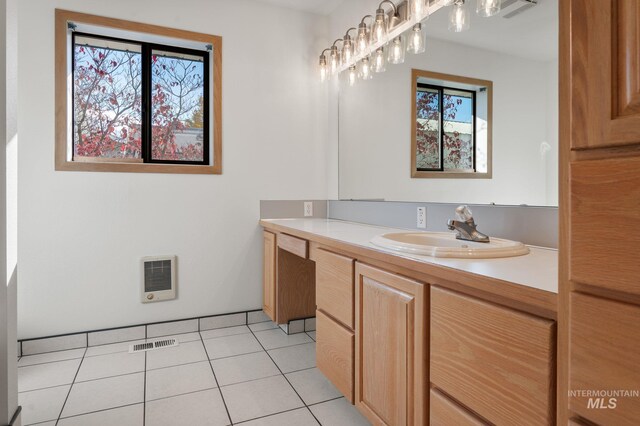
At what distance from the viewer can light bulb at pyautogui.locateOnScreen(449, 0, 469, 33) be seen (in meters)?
1.77

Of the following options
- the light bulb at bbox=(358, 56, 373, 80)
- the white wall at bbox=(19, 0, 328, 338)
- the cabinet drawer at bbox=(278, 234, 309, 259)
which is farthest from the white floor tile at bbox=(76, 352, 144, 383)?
the light bulb at bbox=(358, 56, 373, 80)

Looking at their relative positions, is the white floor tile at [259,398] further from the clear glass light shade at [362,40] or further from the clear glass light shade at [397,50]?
the clear glass light shade at [362,40]

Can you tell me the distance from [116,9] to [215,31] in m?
0.63

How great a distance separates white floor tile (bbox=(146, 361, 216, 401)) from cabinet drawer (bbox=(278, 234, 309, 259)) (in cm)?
81

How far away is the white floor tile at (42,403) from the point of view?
165 centimetres

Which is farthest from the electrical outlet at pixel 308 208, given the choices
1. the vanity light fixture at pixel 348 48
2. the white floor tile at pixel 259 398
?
the white floor tile at pixel 259 398

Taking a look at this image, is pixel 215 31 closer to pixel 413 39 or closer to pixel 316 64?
pixel 316 64

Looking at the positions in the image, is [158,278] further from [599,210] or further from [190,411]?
[599,210]

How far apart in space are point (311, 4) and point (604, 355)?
2924 millimetres

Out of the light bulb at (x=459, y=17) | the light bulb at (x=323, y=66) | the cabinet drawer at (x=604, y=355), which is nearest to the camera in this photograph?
the cabinet drawer at (x=604, y=355)

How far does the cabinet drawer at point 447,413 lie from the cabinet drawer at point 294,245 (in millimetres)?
1056

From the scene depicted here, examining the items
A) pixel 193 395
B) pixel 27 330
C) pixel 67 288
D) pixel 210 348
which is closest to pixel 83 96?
pixel 67 288

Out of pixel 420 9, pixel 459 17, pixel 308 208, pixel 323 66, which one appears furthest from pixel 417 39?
pixel 308 208

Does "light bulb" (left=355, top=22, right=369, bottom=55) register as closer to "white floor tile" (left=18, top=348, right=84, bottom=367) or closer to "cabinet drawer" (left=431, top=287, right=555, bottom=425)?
"cabinet drawer" (left=431, top=287, right=555, bottom=425)
